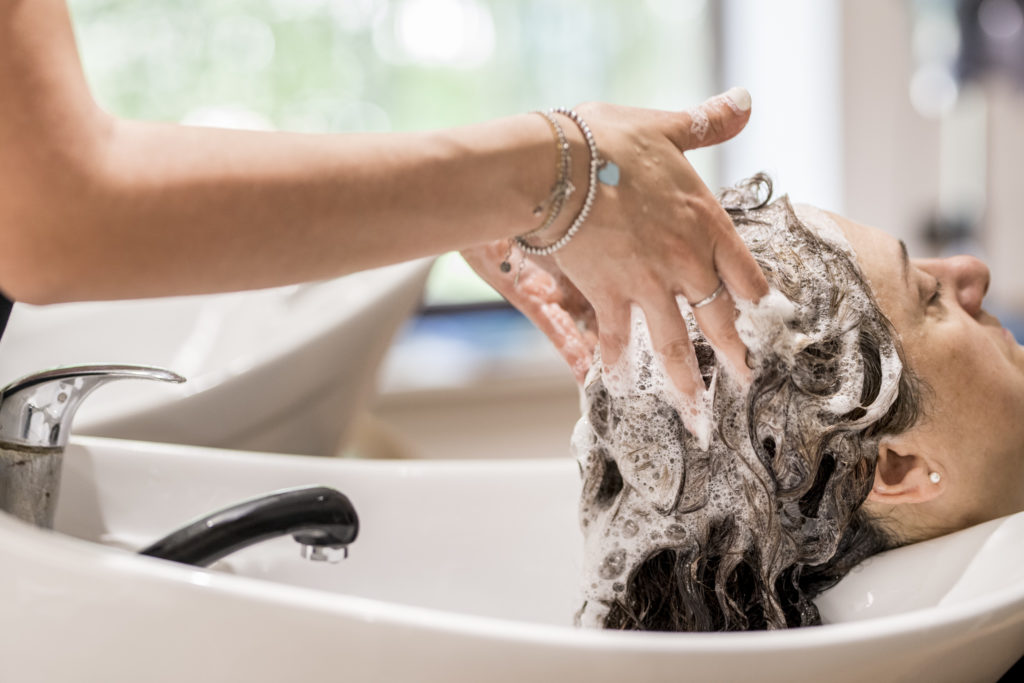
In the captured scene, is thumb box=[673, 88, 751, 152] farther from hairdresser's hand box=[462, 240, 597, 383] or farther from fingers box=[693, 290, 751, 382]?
hairdresser's hand box=[462, 240, 597, 383]

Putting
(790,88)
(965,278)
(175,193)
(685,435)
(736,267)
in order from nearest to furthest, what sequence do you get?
(175,193)
(736,267)
(685,435)
(965,278)
(790,88)

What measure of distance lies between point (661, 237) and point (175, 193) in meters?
0.29

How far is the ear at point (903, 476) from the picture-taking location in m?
0.83

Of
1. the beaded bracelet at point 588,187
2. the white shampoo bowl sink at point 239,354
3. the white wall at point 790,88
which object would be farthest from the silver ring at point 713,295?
the white wall at point 790,88

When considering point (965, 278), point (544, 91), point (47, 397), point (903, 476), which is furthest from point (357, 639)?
point (544, 91)

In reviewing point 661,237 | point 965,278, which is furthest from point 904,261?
point 661,237

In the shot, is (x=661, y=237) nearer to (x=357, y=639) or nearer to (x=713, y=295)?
(x=713, y=295)

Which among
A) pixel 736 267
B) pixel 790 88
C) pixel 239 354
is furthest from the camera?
pixel 790 88

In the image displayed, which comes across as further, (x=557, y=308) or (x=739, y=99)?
(x=557, y=308)

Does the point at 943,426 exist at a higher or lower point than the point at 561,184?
lower

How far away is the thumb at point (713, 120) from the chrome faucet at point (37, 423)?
401 mm

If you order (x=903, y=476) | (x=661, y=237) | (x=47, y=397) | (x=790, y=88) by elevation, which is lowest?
(x=903, y=476)

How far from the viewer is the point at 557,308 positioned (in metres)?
0.88

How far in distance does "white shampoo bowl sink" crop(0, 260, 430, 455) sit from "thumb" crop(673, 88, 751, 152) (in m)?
0.67
